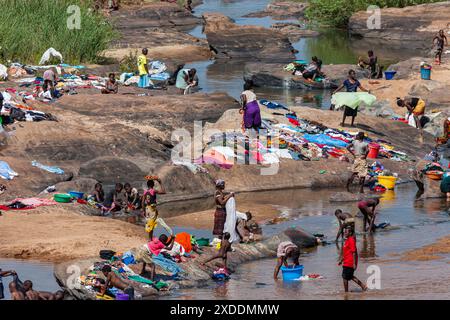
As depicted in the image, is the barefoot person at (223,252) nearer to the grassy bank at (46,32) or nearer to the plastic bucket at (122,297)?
the plastic bucket at (122,297)

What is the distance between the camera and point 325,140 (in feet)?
91.0

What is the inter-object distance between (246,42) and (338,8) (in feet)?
33.5

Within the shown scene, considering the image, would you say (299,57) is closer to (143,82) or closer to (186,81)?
(186,81)

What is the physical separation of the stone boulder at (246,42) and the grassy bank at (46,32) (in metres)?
8.62

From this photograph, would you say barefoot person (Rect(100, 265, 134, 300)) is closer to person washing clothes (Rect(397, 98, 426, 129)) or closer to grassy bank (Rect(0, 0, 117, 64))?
person washing clothes (Rect(397, 98, 426, 129))

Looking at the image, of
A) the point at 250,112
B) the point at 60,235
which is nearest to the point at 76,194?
the point at 60,235

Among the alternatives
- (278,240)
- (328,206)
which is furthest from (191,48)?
(278,240)

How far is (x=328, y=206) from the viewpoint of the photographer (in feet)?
79.2

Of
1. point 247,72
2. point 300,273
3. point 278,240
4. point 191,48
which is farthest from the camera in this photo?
point 191,48

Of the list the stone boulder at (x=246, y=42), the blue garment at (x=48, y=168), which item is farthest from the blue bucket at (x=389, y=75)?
the blue garment at (x=48, y=168)

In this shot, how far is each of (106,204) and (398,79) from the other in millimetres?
16276

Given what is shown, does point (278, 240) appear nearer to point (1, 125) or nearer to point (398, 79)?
point (1, 125)

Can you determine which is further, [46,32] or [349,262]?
[46,32]

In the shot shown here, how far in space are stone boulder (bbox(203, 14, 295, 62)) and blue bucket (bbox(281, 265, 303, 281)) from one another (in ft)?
96.4
